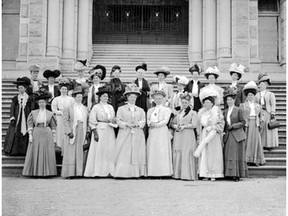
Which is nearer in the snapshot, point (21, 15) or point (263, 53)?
point (21, 15)

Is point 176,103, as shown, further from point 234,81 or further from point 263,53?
point 263,53

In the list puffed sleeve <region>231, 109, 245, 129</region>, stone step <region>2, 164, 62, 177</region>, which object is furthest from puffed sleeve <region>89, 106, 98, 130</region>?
puffed sleeve <region>231, 109, 245, 129</region>

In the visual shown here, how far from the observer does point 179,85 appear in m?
11.0

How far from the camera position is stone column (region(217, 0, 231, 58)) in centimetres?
1753

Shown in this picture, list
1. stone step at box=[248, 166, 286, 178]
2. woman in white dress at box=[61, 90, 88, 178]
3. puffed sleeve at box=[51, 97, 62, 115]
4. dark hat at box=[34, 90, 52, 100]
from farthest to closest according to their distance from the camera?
1. puffed sleeve at box=[51, 97, 62, 115]
2. stone step at box=[248, 166, 286, 178]
3. dark hat at box=[34, 90, 52, 100]
4. woman in white dress at box=[61, 90, 88, 178]

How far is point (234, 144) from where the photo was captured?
384 inches

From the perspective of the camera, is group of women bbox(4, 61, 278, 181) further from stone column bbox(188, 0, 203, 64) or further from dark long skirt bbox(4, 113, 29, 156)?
stone column bbox(188, 0, 203, 64)

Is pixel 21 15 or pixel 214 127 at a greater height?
pixel 21 15

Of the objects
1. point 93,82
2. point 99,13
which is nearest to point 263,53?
point 99,13

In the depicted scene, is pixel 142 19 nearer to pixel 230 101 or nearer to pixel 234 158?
pixel 230 101

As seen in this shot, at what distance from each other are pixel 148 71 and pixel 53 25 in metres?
3.70

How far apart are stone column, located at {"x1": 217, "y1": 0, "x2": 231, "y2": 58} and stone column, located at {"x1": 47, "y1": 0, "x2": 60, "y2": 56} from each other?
5670 millimetres

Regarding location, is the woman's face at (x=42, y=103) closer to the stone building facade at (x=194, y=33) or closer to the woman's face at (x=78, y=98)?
the woman's face at (x=78, y=98)

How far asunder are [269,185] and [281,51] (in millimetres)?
10693
